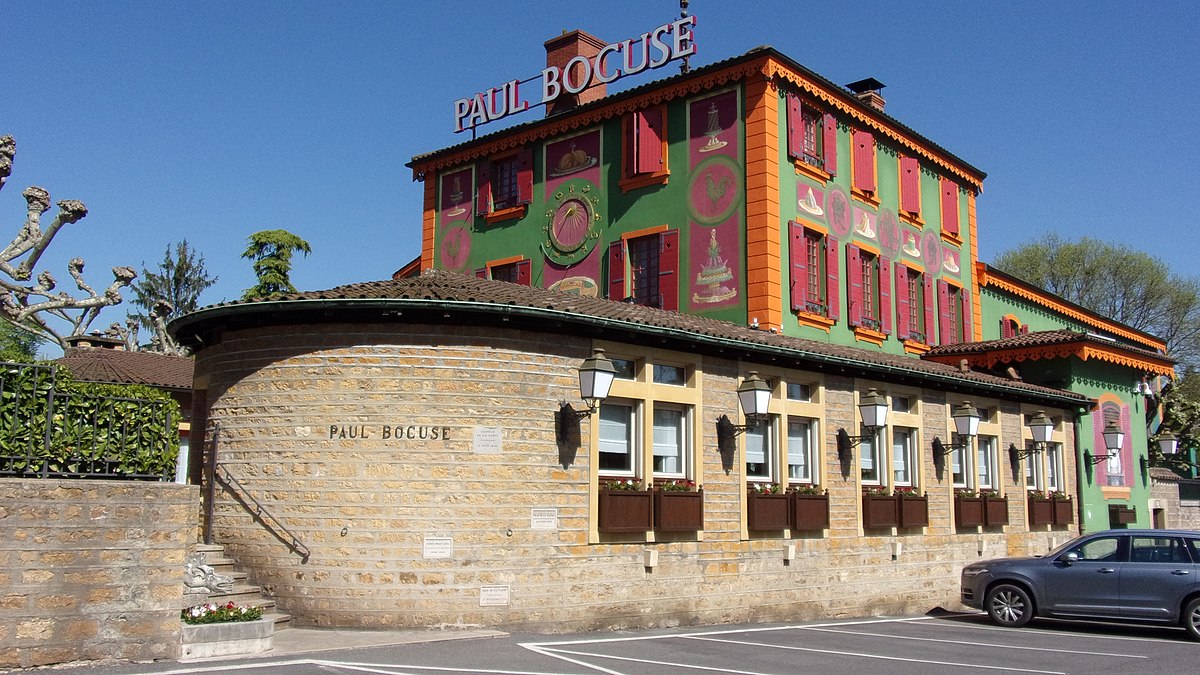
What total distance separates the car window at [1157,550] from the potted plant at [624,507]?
6926 millimetres

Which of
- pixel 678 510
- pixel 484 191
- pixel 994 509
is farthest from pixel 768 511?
pixel 484 191

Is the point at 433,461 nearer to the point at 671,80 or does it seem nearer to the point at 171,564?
the point at 171,564

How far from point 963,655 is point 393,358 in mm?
7628

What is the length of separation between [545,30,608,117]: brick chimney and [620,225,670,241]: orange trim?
4.60 meters

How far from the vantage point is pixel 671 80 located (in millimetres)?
23156

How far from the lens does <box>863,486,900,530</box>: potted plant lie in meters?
18.5

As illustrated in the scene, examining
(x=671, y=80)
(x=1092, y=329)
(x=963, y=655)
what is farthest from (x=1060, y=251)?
(x=963, y=655)

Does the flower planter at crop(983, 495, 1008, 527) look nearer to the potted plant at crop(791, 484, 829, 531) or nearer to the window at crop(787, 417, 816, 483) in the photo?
the potted plant at crop(791, 484, 829, 531)

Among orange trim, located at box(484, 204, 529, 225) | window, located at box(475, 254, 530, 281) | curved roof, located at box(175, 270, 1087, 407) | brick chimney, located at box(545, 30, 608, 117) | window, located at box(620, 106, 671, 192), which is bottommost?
curved roof, located at box(175, 270, 1087, 407)

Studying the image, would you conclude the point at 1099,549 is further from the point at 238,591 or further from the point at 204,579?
the point at 204,579

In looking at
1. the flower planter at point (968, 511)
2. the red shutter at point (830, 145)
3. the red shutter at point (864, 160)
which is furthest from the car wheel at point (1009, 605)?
the red shutter at point (864, 160)

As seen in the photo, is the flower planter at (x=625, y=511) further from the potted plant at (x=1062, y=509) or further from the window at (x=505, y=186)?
the potted plant at (x=1062, y=509)

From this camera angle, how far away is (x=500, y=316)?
13336mm

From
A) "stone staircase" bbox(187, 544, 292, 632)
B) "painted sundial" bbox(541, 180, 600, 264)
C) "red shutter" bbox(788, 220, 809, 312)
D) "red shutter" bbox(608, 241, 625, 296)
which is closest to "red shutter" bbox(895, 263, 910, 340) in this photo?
"red shutter" bbox(788, 220, 809, 312)
